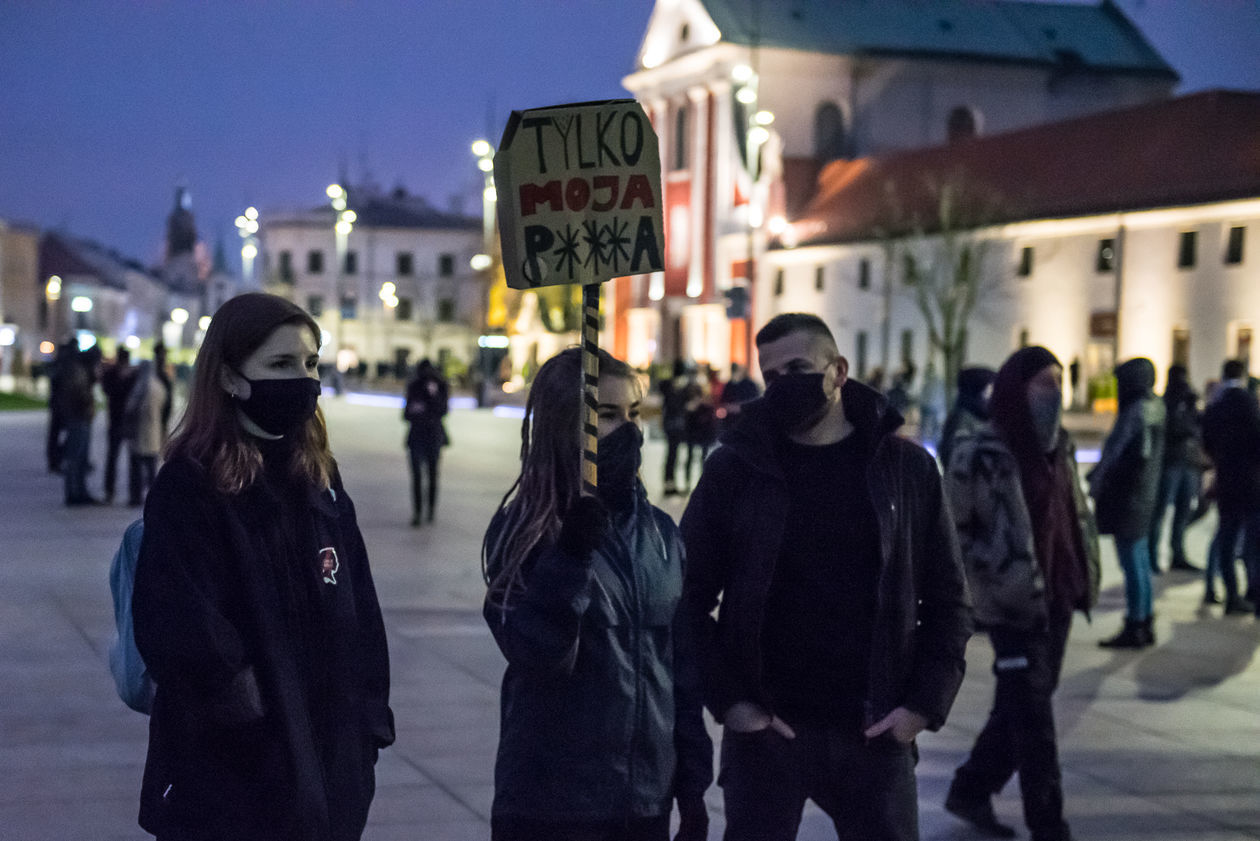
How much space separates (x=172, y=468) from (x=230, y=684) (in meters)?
0.46

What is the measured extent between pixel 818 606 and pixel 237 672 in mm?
1515

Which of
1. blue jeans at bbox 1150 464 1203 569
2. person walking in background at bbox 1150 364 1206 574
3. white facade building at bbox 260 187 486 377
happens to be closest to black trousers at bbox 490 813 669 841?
blue jeans at bbox 1150 464 1203 569

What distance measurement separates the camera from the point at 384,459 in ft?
96.7

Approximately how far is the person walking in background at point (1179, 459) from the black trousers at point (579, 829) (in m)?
11.2

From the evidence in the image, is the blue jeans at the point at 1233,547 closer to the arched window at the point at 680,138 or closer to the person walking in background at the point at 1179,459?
the person walking in background at the point at 1179,459

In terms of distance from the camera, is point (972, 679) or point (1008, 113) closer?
point (972, 679)

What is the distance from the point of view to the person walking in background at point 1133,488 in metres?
11.0

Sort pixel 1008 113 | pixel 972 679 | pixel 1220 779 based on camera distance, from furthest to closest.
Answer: pixel 1008 113
pixel 972 679
pixel 1220 779

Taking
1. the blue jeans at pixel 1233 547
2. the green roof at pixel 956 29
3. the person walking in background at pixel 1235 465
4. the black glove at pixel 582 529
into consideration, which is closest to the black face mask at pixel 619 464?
the black glove at pixel 582 529

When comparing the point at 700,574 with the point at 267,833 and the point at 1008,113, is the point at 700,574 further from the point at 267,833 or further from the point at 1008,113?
the point at 1008,113

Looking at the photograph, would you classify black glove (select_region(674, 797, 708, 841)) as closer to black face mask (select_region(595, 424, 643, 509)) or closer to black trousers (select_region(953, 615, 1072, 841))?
black face mask (select_region(595, 424, 643, 509))

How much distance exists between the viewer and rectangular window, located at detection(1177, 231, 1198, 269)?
47156 millimetres

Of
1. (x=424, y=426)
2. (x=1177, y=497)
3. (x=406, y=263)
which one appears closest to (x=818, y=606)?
(x=1177, y=497)

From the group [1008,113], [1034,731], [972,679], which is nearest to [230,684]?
[1034,731]
